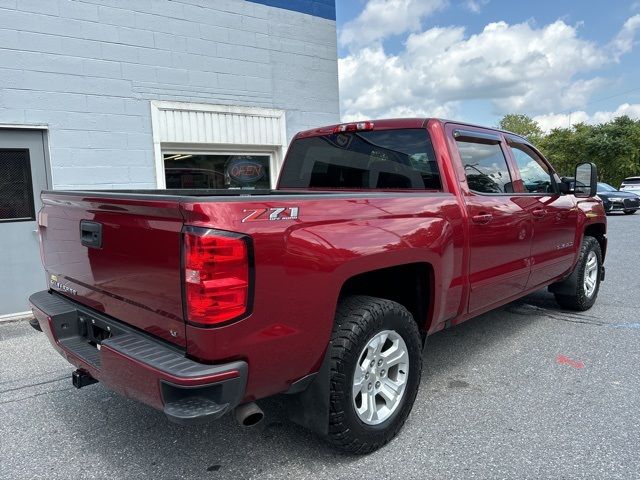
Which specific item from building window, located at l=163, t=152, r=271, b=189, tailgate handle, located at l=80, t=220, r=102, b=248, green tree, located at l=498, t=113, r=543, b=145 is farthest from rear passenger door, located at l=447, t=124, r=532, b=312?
green tree, located at l=498, t=113, r=543, b=145

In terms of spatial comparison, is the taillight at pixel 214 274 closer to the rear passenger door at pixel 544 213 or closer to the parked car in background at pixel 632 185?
the rear passenger door at pixel 544 213

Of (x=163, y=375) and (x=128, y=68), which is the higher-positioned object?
(x=128, y=68)

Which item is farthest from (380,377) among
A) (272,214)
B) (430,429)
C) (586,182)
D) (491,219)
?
(586,182)

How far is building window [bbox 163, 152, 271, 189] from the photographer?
7062 mm

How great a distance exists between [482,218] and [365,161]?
1.01 metres

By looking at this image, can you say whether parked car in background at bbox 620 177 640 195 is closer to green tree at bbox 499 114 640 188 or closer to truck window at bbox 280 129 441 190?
green tree at bbox 499 114 640 188

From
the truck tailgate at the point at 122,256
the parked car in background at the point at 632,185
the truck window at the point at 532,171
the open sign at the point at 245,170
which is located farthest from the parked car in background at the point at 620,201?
the truck tailgate at the point at 122,256

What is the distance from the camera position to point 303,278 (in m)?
2.33

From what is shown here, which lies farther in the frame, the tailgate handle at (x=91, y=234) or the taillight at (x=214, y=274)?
the tailgate handle at (x=91, y=234)

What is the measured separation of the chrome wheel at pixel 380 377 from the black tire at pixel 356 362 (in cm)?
3

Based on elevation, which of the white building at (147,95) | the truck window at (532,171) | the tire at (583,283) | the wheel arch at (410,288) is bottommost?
the tire at (583,283)

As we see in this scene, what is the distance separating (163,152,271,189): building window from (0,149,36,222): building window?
174 centimetres

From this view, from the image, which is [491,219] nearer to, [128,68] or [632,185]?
[128,68]

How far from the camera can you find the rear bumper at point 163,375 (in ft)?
6.75
